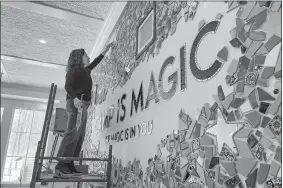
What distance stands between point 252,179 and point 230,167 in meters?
0.09

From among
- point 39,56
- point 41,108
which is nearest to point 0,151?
point 41,108

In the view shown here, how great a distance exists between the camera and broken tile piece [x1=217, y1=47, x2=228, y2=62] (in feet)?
2.80

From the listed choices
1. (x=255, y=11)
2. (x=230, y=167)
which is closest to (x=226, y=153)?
(x=230, y=167)

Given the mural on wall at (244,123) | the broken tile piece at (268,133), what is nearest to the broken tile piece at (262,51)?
the mural on wall at (244,123)

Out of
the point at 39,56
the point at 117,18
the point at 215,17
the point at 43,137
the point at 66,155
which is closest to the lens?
the point at 215,17

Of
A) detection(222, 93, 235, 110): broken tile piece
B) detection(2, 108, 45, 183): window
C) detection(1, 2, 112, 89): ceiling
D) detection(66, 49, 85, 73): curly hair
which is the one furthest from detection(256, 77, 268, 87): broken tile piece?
detection(2, 108, 45, 183): window

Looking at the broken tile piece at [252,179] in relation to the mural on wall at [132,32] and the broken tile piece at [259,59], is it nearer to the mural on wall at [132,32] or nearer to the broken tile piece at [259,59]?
the broken tile piece at [259,59]

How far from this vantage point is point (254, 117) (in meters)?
0.71

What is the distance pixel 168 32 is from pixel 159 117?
0.50 meters

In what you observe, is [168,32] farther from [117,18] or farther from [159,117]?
[117,18]

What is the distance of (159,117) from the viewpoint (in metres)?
1.33

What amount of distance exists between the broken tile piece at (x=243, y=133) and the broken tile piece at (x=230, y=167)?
0.09 m

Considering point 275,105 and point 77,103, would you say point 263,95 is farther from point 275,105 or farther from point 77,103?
point 77,103

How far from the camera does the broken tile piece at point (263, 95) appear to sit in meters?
0.67
